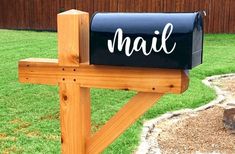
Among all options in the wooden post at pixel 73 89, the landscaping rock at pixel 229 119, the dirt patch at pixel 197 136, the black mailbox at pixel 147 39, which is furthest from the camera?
the landscaping rock at pixel 229 119

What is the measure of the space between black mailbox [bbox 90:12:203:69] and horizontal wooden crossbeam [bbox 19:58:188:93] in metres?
0.04

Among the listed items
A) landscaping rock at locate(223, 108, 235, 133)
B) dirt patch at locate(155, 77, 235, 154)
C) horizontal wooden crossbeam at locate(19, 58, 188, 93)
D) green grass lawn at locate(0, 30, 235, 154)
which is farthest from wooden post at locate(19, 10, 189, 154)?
landscaping rock at locate(223, 108, 235, 133)

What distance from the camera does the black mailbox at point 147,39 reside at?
76.7 inches

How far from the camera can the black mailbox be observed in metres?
1.95

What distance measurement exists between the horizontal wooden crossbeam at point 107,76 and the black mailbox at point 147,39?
0.04 metres

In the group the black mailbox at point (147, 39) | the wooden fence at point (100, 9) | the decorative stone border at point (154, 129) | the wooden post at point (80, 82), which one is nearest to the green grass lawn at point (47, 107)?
the decorative stone border at point (154, 129)

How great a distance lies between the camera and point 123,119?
2193 mm

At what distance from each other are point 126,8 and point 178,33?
680 inches

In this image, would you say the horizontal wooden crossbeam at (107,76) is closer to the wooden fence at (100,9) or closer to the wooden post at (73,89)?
the wooden post at (73,89)

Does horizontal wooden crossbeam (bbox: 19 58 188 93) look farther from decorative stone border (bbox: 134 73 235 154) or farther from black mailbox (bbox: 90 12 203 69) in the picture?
decorative stone border (bbox: 134 73 235 154)

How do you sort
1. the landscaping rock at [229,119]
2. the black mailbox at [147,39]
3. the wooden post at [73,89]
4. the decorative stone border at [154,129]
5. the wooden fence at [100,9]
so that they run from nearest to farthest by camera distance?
1. the black mailbox at [147,39]
2. the wooden post at [73,89]
3. the decorative stone border at [154,129]
4. the landscaping rock at [229,119]
5. the wooden fence at [100,9]

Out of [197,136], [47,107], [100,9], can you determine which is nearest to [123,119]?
[197,136]

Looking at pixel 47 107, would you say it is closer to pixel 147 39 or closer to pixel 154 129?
pixel 154 129

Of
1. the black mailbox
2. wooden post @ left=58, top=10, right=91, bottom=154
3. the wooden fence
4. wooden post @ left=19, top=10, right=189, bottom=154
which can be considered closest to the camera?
the black mailbox
